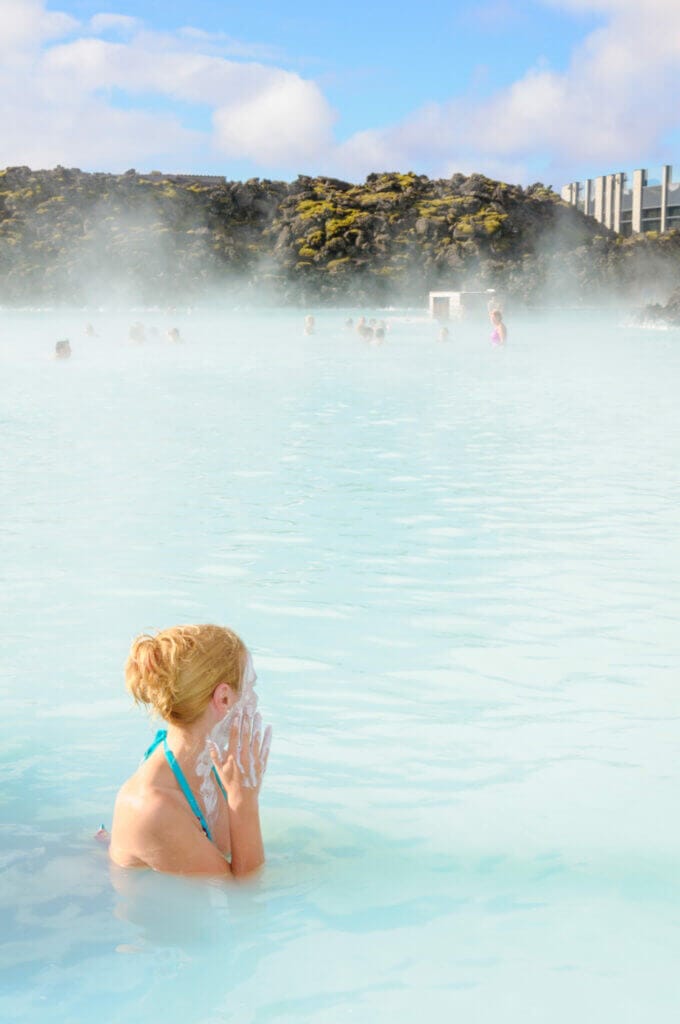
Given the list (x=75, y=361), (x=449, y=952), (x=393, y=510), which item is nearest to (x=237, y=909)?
Answer: (x=449, y=952)

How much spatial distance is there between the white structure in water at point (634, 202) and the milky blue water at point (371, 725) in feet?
241

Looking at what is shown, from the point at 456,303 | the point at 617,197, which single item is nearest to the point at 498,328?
the point at 456,303

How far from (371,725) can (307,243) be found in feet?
206

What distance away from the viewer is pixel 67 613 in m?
5.40

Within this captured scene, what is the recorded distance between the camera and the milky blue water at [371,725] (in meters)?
2.57

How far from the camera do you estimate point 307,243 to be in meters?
64.7

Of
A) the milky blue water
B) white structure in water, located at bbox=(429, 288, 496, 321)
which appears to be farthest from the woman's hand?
white structure in water, located at bbox=(429, 288, 496, 321)

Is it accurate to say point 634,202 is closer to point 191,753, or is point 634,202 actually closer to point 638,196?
point 638,196

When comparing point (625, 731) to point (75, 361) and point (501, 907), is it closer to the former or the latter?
point (501, 907)

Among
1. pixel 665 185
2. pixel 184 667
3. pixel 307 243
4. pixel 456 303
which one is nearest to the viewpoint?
pixel 184 667

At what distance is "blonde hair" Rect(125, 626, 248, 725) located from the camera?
2459 millimetres

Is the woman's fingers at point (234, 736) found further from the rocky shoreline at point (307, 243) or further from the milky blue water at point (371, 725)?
the rocky shoreline at point (307, 243)

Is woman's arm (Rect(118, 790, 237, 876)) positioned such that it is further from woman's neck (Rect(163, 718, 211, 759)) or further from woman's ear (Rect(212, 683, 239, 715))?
woman's ear (Rect(212, 683, 239, 715))

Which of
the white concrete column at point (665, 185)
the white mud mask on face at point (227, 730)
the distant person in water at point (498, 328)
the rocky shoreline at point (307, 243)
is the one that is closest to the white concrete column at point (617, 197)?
the white concrete column at point (665, 185)
